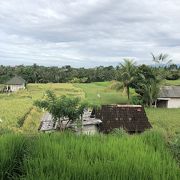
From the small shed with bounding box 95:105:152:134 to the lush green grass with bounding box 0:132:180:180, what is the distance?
436 inches

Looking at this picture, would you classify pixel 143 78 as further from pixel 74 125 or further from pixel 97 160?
pixel 97 160

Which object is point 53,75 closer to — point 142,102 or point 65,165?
point 142,102

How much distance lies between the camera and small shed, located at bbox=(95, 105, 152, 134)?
15.9 meters

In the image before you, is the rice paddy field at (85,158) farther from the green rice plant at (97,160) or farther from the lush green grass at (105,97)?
the lush green grass at (105,97)

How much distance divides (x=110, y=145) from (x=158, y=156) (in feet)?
2.19

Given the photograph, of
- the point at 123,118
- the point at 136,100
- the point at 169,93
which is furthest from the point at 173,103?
the point at 123,118

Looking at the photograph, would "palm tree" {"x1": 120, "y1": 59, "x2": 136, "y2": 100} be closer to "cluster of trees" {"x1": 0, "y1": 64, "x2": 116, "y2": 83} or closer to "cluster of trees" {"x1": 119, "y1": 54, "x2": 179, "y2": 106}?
"cluster of trees" {"x1": 119, "y1": 54, "x2": 179, "y2": 106}

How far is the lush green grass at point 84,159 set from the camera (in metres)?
3.25

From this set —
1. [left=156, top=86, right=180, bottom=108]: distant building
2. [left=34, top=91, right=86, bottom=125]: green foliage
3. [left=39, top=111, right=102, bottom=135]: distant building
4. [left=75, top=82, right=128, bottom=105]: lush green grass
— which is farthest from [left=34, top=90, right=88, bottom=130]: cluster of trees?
[left=156, top=86, right=180, bottom=108]: distant building

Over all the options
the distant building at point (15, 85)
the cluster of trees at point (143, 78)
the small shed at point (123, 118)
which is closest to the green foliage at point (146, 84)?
the cluster of trees at point (143, 78)

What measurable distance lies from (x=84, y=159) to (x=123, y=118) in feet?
42.9

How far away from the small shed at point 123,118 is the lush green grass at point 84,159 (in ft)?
36.3

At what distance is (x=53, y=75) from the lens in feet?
241

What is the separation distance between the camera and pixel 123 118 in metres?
16.6
